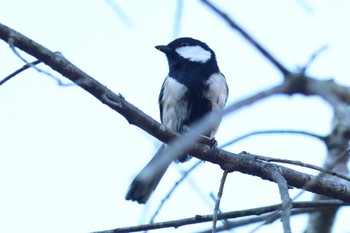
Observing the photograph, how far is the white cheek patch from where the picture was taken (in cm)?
442

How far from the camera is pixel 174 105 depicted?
3.99 meters

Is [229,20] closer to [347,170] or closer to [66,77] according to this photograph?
[66,77]

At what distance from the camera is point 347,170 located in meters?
3.00

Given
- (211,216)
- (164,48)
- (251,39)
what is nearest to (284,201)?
(211,216)

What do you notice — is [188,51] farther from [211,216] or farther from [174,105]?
[211,216]

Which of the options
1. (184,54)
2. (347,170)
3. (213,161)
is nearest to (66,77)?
(213,161)

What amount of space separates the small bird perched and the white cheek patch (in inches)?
1.1

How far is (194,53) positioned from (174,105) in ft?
2.66

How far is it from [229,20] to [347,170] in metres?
2.21

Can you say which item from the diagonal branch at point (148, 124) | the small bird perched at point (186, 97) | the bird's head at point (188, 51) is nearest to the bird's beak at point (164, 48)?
the bird's head at point (188, 51)

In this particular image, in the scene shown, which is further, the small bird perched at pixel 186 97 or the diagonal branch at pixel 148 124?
the small bird perched at pixel 186 97

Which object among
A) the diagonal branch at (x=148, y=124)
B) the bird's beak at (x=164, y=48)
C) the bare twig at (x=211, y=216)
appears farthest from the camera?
the bird's beak at (x=164, y=48)

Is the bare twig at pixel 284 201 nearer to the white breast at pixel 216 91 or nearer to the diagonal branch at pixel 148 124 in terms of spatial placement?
the diagonal branch at pixel 148 124

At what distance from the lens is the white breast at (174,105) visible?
12.9 feet
